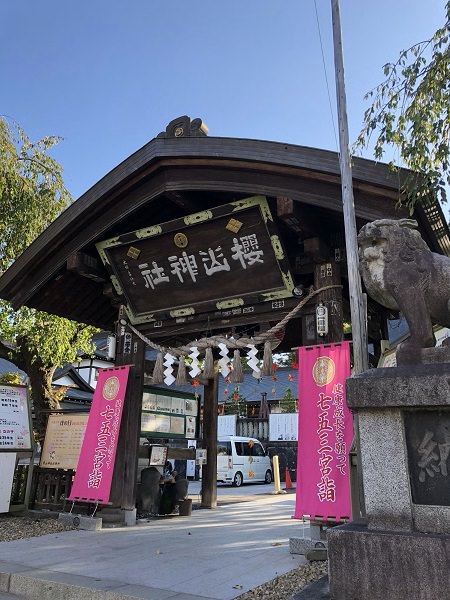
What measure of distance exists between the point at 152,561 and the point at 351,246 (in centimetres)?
432

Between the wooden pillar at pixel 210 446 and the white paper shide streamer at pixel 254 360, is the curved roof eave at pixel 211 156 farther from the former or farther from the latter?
the wooden pillar at pixel 210 446

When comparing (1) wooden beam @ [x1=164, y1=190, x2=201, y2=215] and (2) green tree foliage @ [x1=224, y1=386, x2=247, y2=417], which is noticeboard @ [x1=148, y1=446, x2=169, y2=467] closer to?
(1) wooden beam @ [x1=164, y1=190, x2=201, y2=215]

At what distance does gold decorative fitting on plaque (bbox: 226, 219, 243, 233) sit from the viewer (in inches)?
292

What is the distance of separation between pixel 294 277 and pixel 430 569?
196 inches

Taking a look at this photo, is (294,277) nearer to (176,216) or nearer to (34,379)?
(176,216)

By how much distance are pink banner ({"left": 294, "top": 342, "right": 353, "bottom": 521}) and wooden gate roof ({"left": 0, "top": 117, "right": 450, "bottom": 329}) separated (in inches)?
75.2

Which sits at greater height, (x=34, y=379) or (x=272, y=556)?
(x=34, y=379)

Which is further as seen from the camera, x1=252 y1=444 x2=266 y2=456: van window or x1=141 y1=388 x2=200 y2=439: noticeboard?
x1=252 y1=444 x2=266 y2=456: van window

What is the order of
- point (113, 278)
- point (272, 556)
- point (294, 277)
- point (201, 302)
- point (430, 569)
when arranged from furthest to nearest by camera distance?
1. point (113, 278)
2. point (201, 302)
3. point (294, 277)
4. point (272, 556)
5. point (430, 569)

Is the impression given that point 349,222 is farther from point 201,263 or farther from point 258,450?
point 258,450

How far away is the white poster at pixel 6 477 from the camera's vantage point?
28.0 feet

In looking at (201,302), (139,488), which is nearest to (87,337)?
(139,488)

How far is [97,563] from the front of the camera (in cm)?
559

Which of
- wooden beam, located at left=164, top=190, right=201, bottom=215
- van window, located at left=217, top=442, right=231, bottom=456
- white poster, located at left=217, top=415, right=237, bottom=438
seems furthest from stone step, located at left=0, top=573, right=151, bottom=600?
white poster, located at left=217, top=415, right=237, bottom=438
